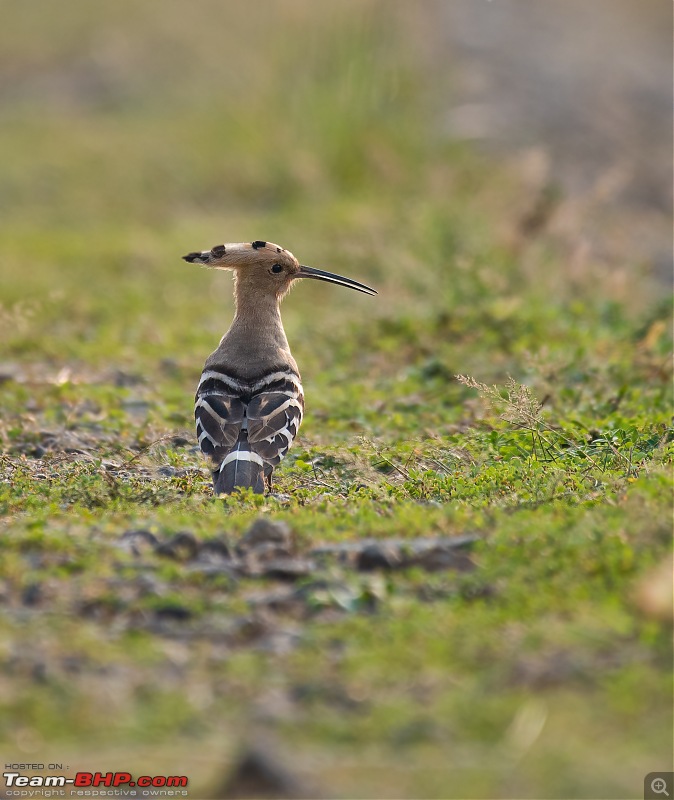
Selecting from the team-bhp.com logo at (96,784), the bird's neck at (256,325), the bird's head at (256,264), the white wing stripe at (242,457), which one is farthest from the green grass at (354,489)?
the bird's head at (256,264)

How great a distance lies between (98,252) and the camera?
32.8 feet

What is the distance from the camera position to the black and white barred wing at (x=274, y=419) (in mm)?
4926

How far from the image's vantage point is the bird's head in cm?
578

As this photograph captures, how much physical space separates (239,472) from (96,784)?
190 cm

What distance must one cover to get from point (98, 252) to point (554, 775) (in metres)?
7.58

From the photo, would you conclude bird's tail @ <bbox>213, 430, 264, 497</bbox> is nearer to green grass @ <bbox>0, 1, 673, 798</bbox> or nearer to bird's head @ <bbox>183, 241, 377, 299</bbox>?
green grass @ <bbox>0, 1, 673, 798</bbox>

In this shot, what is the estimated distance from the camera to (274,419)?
502 cm

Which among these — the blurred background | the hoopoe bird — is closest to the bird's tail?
the hoopoe bird

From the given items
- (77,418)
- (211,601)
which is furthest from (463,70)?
(211,601)

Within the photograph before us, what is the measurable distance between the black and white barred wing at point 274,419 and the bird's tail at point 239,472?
0.05m

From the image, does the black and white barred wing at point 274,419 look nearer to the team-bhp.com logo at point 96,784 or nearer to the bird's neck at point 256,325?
the bird's neck at point 256,325

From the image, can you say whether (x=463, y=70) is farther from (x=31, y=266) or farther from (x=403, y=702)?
(x=403, y=702)

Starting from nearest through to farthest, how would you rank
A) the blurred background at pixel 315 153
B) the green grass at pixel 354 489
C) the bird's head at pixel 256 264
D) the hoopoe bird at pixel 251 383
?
1. the green grass at pixel 354 489
2. the hoopoe bird at pixel 251 383
3. the bird's head at pixel 256 264
4. the blurred background at pixel 315 153

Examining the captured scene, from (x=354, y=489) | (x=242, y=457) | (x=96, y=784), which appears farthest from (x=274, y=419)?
(x=96, y=784)
